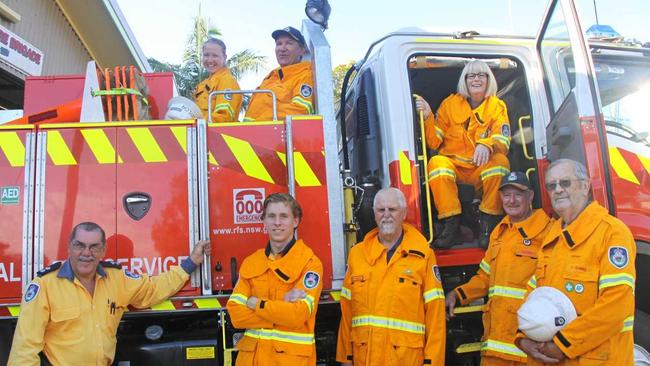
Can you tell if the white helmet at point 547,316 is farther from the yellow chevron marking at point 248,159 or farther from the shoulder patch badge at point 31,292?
the shoulder patch badge at point 31,292

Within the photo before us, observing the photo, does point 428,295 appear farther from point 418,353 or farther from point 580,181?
point 580,181

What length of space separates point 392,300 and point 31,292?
1948 millimetres

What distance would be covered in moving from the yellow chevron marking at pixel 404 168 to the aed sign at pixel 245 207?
0.95 m

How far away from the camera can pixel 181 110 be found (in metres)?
3.41

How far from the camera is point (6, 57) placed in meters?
7.70

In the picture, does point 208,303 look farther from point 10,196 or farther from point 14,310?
point 10,196

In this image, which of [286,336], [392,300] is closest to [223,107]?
[286,336]

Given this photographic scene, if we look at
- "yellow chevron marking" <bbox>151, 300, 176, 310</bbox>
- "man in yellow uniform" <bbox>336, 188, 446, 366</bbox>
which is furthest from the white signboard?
"man in yellow uniform" <bbox>336, 188, 446, 366</bbox>

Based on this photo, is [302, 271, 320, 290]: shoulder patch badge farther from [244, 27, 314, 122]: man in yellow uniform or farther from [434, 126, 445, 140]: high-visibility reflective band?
[434, 126, 445, 140]: high-visibility reflective band

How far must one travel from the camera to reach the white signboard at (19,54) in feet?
25.1

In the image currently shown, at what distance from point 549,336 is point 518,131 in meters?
1.85

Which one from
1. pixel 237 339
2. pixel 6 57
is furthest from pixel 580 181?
pixel 6 57

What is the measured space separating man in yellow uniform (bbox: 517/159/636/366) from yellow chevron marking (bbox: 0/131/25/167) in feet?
9.89

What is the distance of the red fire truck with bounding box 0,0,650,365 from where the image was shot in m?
3.04
